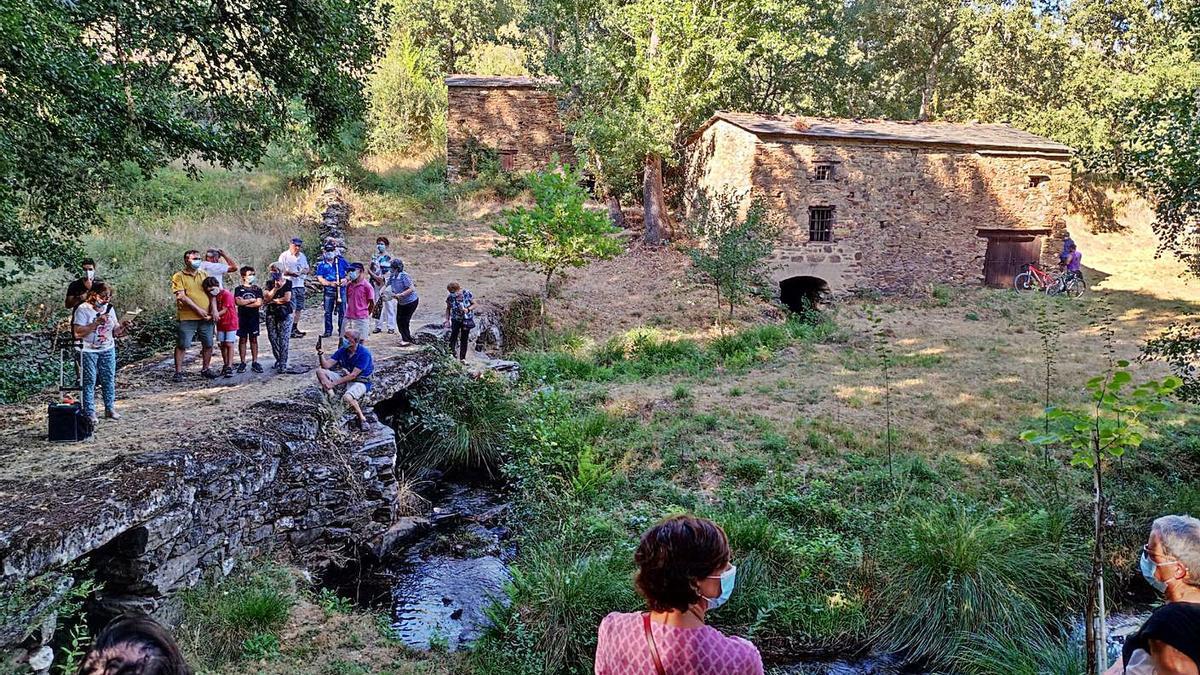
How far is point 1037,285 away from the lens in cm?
1994

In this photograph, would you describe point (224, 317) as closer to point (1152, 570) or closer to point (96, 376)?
point (96, 376)

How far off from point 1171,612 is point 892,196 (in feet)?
61.8

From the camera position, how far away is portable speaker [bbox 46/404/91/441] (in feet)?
20.7

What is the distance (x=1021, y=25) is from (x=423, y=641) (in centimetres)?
3189

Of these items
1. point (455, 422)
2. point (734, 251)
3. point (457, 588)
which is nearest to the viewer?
point (457, 588)

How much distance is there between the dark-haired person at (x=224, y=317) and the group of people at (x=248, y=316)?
0.01 meters

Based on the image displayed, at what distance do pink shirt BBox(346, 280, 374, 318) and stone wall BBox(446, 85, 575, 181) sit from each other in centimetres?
1684

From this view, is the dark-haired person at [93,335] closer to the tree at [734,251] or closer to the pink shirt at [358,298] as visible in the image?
the pink shirt at [358,298]

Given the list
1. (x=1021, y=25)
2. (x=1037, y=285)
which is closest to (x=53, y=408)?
(x=1037, y=285)

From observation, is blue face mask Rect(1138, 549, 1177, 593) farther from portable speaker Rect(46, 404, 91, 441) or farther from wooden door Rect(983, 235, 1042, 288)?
wooden door Rect(983, 235, 1042, 288)

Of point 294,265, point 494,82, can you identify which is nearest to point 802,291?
point 494,82

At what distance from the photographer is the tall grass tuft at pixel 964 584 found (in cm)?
650

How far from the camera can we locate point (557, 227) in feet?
47.4

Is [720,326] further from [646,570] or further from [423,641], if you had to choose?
[646,570]
